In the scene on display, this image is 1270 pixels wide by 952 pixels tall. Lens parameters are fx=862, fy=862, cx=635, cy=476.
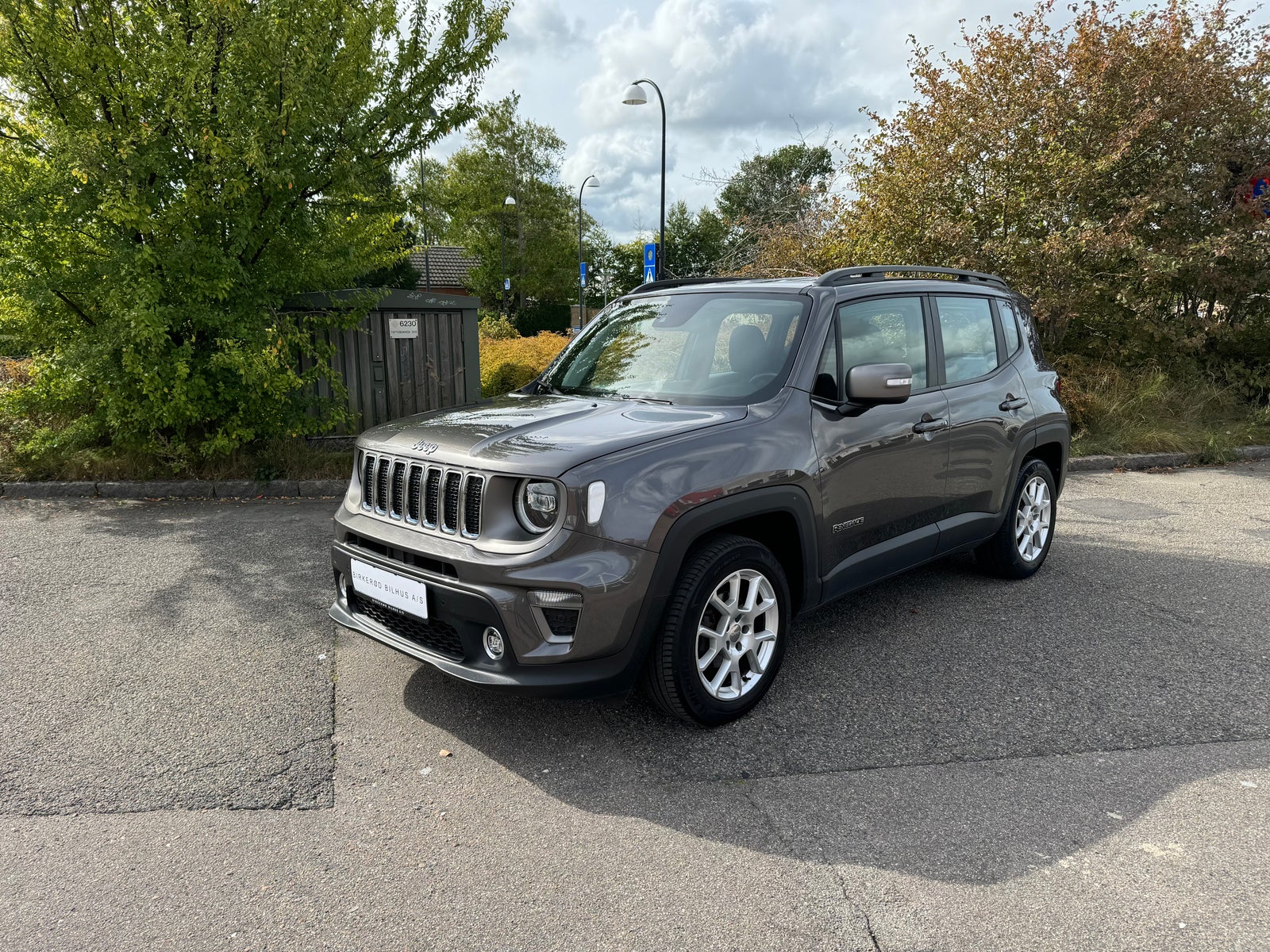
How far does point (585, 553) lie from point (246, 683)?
1.98 meters

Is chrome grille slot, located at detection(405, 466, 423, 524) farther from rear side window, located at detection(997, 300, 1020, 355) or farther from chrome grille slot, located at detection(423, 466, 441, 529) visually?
rear side window, located at detection(997, 300, 1020, 355)

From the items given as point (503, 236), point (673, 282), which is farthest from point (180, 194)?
point (503, 236)

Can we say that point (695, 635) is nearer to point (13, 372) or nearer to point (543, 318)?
point (13, 372)

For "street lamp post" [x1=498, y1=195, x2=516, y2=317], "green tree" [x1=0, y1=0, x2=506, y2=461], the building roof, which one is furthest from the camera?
the building roof

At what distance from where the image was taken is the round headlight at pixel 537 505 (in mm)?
2994

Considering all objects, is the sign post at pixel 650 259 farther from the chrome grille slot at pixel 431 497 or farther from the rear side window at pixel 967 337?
the chrome grille slot at pixel 431 497

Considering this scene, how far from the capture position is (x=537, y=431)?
337 cm

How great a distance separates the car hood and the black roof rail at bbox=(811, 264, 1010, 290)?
37.8 inches

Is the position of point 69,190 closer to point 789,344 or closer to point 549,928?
point 789,344

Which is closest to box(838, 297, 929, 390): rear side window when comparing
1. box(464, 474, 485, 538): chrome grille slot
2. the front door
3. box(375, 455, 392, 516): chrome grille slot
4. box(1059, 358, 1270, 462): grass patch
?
the front door

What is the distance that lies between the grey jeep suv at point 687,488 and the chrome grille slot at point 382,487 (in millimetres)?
14

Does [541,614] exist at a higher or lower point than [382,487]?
lower

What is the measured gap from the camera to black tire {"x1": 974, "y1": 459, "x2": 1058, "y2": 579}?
521cm

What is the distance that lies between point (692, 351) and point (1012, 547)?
2561mm
